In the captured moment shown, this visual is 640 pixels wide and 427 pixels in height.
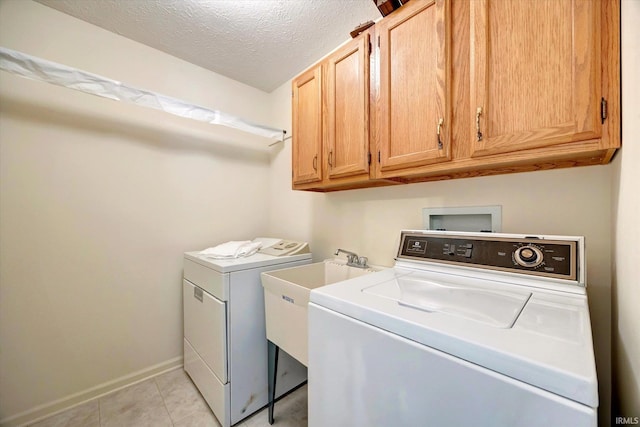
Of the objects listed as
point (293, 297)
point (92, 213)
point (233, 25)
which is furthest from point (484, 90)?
point (92, 213)

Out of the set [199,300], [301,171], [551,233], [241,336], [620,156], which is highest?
[301,171]

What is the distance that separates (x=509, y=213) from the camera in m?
1.14

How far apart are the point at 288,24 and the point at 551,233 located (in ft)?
6.37

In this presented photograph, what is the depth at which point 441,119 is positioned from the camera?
1044mm

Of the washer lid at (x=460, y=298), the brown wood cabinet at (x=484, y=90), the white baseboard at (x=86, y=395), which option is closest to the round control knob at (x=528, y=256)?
the washer lid at (x=460, y=298)

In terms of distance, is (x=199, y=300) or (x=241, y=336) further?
(x=199, y=300)

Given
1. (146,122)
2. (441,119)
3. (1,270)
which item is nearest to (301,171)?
(441,119)

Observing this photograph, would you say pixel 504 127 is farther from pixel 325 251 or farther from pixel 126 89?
pixel 126 89

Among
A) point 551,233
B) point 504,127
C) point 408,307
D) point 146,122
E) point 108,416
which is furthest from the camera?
point 146,122

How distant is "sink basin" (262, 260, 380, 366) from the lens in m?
1.26

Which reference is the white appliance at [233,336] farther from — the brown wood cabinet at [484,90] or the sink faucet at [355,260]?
the brown wood cabinet at [484,90]

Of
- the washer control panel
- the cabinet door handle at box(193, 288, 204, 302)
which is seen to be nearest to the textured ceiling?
the washer control panel

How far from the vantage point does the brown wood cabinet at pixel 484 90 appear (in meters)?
0.74

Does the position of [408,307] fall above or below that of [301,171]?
below
